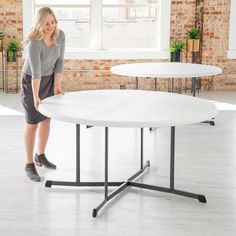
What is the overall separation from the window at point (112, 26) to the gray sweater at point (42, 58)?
14.1 feet

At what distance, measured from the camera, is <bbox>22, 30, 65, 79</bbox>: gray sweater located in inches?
165

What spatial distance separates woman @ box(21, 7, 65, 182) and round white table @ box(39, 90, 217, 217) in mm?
233

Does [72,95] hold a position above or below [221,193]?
above

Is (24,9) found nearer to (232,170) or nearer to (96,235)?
(232,170)

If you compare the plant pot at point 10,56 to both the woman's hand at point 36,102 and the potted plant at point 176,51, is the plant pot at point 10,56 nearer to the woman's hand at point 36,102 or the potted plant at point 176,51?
the potted plant at point 176,51

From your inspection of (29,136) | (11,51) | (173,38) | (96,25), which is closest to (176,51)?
(173,38)

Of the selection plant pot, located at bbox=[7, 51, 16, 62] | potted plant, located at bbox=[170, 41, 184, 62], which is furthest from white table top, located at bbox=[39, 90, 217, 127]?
plant pot, located at bbox=[7, 51, 16, 62]

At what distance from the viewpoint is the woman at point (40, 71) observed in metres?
4.19

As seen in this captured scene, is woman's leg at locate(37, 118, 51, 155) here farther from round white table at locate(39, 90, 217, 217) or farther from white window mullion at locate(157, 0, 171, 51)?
white window mullion at locate(157, 0, 171, 51)

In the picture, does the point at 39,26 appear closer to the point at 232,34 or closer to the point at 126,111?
the point at 126,111

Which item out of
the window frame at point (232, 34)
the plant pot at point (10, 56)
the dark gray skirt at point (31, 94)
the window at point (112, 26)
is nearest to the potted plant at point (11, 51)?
the plant pot at point (10, 56)

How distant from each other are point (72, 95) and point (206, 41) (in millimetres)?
4994

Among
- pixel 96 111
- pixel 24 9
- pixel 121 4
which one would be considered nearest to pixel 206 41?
pixel 121 4

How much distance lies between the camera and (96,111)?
12.4 feet
